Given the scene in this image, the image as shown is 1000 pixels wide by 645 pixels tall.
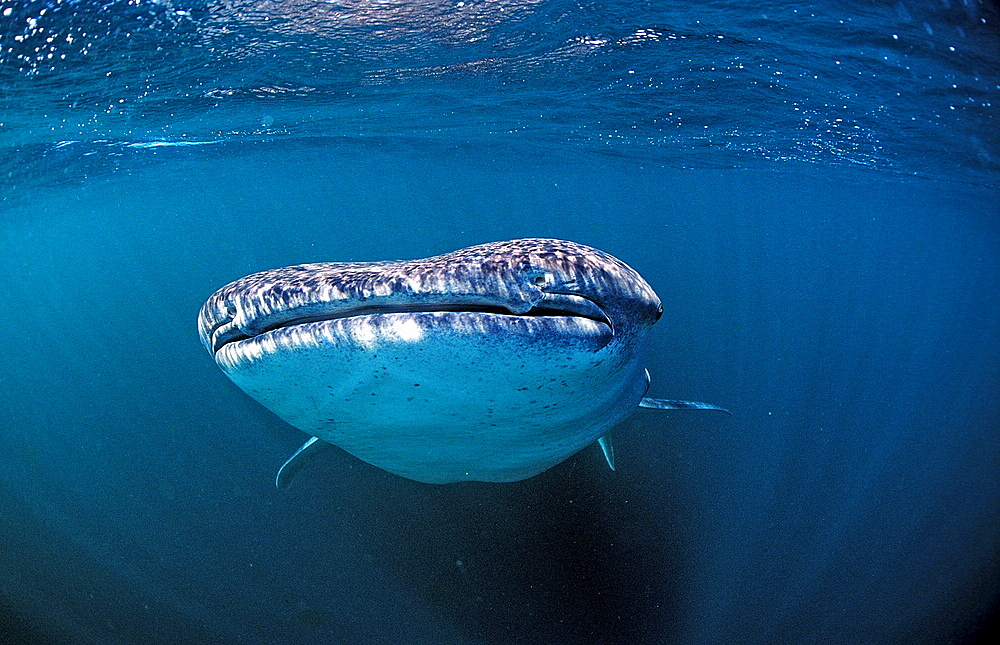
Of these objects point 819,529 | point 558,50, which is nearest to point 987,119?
point 558,50

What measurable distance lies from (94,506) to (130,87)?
8182 millimetres

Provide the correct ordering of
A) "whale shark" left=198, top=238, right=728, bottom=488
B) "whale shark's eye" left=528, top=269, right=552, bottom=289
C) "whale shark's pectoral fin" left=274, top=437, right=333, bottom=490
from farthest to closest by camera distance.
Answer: "whale shark's pectoral fin" left=274, top=437, right=333, bottom=490
"whale shark's eye" left=528, top=269, right=552, bottom=289
"whale shark" left=198, top=238, right=728, bottom=488

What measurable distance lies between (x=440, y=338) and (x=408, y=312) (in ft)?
0.59

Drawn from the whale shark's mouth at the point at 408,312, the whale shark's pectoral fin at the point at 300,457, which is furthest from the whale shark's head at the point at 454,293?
the whale shark's pectoral fin at the point at 300,457

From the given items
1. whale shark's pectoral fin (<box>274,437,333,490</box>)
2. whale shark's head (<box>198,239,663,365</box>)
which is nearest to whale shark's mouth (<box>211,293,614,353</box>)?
whale shark's head (<box>198,239,663,365</box>)

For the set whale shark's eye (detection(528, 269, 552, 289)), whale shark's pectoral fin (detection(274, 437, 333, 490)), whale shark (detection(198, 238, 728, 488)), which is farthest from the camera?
whale shark's pectoral fin (detection(274, 437, 333, 490))

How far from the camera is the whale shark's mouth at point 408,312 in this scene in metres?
2.11

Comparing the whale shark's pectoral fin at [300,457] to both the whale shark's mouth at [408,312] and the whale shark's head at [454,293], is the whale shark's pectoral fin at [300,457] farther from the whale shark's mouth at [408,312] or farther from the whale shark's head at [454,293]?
the whale shark's mouth at [408,312]

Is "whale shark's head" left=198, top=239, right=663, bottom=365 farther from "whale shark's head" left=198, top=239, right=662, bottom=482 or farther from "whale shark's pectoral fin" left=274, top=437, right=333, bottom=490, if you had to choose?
"whale shark's pectoral fin" left=274, top=437, right=333, bottom=490

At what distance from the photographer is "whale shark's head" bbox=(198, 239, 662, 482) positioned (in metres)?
2.05

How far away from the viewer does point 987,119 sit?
1324cm

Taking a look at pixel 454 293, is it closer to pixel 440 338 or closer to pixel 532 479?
pixel 440 338

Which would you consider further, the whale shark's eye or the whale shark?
the whale shark's eye

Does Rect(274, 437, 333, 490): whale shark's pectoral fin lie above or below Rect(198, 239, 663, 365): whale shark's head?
below
